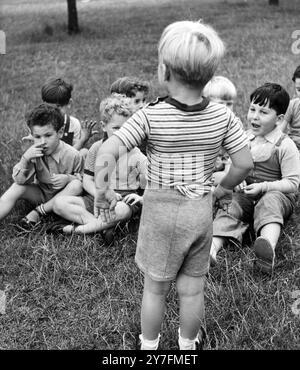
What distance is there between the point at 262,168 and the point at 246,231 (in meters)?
0.51

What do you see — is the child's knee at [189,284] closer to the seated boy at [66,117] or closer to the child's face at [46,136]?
the child's face at [46,136]

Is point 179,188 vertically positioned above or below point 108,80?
above

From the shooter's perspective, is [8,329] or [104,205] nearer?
[104,205]

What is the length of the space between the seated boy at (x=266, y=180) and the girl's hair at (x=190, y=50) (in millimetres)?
1793

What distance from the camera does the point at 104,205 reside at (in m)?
2.34

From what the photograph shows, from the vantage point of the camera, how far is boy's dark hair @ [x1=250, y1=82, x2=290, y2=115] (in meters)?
3.91

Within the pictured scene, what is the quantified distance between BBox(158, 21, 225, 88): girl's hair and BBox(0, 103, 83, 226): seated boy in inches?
85.2

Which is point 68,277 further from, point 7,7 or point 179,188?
point 7,7

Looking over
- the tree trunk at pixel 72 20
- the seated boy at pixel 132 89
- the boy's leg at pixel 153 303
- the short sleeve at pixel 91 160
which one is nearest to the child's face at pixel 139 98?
the seated boy at pixel 132 89

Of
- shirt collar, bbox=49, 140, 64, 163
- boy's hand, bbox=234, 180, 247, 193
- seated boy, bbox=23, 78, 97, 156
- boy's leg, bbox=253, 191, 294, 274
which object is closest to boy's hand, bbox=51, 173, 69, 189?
shirt collar, bbox=49, 140, 64, 163

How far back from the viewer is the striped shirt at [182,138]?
7.21ft

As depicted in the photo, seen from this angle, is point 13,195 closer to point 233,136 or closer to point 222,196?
point 222,196

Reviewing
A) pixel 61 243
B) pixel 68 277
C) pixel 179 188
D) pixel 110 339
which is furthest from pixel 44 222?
pixel 179 188

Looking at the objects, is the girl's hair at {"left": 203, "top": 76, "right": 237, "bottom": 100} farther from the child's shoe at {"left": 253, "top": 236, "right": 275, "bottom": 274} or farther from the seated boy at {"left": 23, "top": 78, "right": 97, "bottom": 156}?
the child's shoe at {"left": 253, "top": 236, "right": 275, "bottom": 274}
